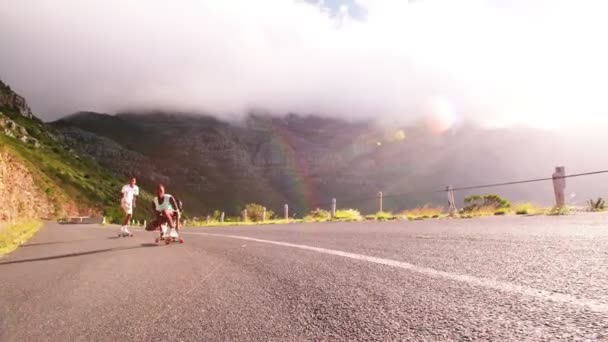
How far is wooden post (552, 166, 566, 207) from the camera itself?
14152mm

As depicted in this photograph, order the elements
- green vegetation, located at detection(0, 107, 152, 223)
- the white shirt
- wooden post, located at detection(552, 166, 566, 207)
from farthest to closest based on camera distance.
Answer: green vegetation, located at detection(0, 107, 152, 223), the white shirt, wooden post, located at detection(552, 166, 566, 207)

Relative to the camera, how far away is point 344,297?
3.50 m

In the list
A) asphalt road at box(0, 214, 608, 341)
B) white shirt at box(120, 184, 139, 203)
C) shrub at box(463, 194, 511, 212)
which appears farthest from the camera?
shrub at box(463, 194, 511, 212)

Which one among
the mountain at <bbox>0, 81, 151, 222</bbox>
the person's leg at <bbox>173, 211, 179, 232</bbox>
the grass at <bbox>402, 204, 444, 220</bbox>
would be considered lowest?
the person's leg at <bbox>173, 211, 179, 232</bbox>

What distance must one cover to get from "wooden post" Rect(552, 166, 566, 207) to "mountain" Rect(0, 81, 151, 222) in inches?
1293

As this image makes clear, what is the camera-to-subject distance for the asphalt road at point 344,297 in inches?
101

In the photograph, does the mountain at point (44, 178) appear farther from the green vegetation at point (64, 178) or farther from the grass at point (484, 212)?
the grass at point (484, 212)

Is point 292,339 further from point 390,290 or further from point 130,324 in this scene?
point 130,324

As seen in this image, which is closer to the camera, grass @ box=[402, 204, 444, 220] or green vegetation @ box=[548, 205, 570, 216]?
green vegetation @ box=[548, 205, 570, 216]

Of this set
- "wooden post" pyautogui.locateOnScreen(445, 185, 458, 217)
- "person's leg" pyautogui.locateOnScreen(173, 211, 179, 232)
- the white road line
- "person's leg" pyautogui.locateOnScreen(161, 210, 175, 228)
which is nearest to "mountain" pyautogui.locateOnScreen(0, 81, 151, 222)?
"person's leg" pyautogui.locateOnScreen(173, 211, 179, 232)

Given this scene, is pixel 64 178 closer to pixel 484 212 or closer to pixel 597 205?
pixel 484 212

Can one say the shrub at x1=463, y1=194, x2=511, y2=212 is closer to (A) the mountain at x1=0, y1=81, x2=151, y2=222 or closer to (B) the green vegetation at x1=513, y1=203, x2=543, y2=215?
(B) the green vegetation at x1=513, y1=203, x2=543, y2=215

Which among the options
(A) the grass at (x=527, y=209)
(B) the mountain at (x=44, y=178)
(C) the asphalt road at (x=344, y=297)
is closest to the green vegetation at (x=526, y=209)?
(A) the grass at (x=527, y=209)

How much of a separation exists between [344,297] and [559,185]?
531 inches
